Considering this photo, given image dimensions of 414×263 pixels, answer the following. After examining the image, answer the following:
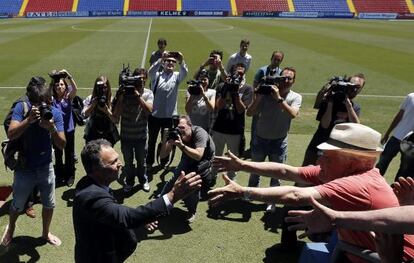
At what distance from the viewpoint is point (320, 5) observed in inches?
2368

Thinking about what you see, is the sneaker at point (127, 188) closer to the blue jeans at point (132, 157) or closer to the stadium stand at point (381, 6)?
the blue jeans at point (132, 157)

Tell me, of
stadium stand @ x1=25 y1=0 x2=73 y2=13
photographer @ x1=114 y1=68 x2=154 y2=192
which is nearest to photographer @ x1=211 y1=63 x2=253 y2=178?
photographer @ x1=114 y1=68 x2=154 y2=192

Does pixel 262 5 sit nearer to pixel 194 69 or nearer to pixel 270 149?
pixel 194 69

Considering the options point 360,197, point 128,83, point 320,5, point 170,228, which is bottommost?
point 170,228

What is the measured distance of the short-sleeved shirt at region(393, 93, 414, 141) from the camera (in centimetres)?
645

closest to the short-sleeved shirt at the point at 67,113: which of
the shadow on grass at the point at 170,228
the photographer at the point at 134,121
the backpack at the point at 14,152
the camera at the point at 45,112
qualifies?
the photographer at the point at 134,121

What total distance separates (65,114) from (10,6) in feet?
196

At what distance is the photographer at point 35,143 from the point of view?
448cm

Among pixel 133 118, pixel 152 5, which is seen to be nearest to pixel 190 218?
pixel 133 118

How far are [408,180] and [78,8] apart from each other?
203ft

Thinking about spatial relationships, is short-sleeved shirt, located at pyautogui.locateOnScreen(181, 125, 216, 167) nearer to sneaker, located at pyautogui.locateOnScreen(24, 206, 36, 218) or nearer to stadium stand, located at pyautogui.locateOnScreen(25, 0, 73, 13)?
sneaker, located at pyautogui.locateOnScreen(24, 206, 36, 218)

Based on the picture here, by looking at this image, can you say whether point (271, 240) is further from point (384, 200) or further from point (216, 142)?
point (384, 200)

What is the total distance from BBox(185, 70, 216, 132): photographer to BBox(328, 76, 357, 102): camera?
2.14 m

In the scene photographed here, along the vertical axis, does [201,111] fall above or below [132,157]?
above
